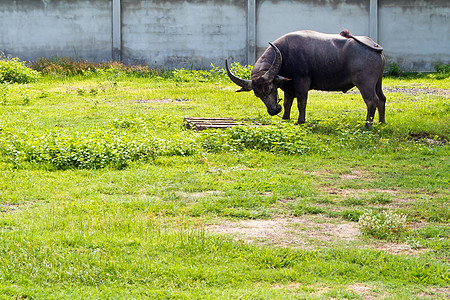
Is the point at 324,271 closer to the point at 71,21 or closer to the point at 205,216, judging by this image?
the point at 205,216

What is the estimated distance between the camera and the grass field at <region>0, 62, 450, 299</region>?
4762 mm

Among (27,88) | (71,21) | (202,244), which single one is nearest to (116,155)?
(202,244)

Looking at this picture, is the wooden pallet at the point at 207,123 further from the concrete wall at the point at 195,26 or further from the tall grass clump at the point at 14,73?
the concrete wall at the point at 195,26

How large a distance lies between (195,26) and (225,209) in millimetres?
19198

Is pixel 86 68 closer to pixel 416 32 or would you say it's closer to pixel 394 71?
pixel 394 71

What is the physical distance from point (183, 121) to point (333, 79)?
3.22m

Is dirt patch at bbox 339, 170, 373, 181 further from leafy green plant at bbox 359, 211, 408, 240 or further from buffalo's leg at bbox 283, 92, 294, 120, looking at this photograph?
buffalo's leg at bbox 283, 92, 294, 120

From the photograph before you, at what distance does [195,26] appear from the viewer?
2498 centimetres

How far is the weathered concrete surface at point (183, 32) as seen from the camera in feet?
81.9

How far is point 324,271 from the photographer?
4.93m

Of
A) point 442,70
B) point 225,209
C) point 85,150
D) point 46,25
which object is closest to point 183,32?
point 46,25

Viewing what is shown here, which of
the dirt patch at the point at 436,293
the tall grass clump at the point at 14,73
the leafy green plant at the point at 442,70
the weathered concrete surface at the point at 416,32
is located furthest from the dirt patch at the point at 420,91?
the dirt patch at the point at 436,293

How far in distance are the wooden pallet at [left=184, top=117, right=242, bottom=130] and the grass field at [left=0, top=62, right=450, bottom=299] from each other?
11.5 inches

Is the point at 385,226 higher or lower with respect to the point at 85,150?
lower
